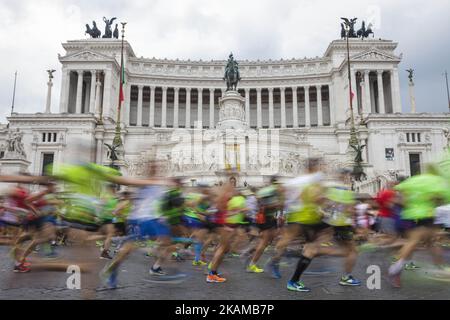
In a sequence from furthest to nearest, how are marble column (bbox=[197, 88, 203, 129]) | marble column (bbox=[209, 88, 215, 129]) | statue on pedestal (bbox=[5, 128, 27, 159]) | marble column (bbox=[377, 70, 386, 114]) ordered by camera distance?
marble column (bbox=[197, 88, 203, 129]), marble column (bbox=[209, 88, 215, 129]), marble column (bbox=[377, 70, 386, 114]), statue on pedestal (bbox=[5, 128, 27, 159])

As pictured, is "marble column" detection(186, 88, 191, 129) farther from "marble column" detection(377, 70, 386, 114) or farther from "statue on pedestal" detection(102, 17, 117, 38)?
"marble column" detection(377, 70, 386, 114)

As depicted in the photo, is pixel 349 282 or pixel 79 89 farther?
pixel 79 89

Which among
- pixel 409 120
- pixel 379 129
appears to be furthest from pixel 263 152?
pixel 409 120

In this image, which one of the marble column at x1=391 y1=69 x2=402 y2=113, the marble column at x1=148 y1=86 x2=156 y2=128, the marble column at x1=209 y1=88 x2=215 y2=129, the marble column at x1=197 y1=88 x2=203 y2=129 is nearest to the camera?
the marble column at x1=391 y1=69 x2=402 y2=113

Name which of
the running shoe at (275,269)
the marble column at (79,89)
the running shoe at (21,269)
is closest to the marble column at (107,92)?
the marble column at (79,89)

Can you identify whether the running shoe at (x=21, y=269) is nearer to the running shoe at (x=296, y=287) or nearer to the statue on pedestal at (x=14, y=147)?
the running shoe at (x=296, y=287)

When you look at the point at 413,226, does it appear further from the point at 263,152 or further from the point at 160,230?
the point at 263,152

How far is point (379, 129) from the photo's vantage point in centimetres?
4709

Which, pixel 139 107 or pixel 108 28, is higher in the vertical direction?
pixel 108 28

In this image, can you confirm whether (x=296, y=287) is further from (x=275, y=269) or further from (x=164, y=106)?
(x=164, y=106)

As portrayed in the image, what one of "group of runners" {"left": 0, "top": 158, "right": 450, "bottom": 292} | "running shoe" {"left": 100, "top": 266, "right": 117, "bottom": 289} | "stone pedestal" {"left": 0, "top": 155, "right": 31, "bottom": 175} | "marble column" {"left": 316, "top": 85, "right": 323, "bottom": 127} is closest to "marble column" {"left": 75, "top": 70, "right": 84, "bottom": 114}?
"stone pedestal" {"left": 0, "top": 155, "right": 31, "bottom": 175}

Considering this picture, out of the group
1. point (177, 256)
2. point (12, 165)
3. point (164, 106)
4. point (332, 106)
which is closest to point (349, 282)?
point (177, 256)

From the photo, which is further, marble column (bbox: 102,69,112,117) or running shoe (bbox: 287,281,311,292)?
marble column (bbox: 102,69,112,117)
